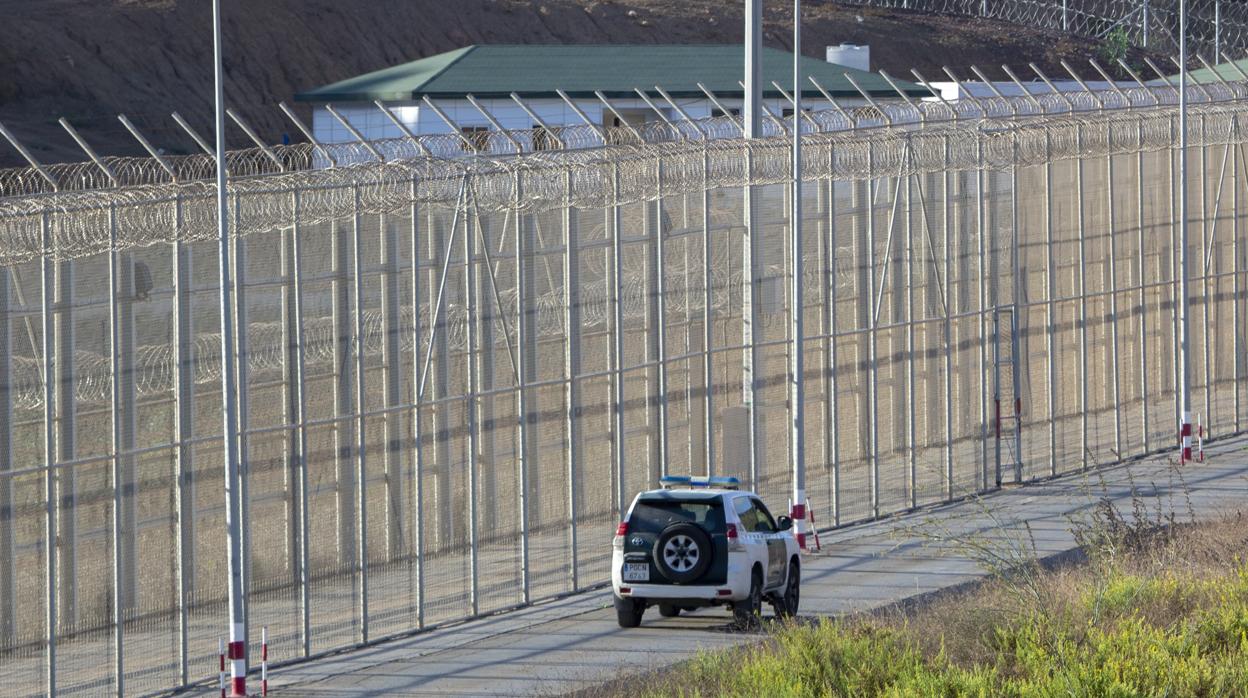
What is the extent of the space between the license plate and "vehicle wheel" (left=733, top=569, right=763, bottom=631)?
0.82 metres

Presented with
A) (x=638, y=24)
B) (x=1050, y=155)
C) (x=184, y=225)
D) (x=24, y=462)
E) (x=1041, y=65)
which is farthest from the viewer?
(x=1041, y=65)

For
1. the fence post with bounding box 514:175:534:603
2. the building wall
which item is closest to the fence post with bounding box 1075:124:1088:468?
the building wall

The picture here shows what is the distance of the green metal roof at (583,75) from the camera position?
1592 inches

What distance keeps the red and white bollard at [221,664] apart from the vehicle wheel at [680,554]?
12.4 ft

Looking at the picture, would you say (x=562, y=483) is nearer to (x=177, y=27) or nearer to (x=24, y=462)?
(x=24, y=462)

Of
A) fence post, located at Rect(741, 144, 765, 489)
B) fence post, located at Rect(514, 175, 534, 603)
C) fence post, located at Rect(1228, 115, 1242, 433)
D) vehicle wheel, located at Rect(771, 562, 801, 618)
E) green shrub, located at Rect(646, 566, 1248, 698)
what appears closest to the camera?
green shrub, located at Rect(646, 566, 1248, 698)

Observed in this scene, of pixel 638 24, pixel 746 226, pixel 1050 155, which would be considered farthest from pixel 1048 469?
pixel 638 24

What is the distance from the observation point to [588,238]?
845 inches

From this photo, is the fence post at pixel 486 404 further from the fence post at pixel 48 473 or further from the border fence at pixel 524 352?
the fence post at pixel 48 473

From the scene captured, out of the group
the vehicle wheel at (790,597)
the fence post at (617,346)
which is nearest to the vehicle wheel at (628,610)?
the vehicle wheel at (790,597)

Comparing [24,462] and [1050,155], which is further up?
[1050,155]

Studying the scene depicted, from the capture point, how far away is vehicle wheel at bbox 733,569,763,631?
677 inches

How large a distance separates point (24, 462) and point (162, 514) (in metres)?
1.46

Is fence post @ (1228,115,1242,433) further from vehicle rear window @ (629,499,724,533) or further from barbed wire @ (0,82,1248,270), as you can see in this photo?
vehicle rear window @ (629,499,724,533)
